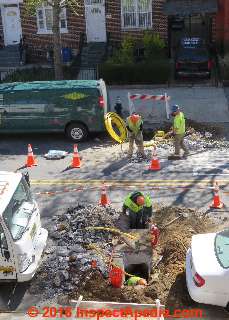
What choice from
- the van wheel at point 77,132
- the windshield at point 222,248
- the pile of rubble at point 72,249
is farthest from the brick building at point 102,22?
the windshield at point 222,248

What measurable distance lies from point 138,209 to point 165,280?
1.97 meters

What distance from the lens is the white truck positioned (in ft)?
33.4

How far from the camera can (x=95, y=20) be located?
28562 millimetres

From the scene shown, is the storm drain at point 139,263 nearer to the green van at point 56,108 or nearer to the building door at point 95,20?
the green van at point 56,108

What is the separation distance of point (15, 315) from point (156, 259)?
10.3 ft

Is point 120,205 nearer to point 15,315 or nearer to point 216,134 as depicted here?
point 15,315

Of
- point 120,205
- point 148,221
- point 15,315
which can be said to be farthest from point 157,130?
point 15,315

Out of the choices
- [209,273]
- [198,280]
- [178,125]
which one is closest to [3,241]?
[198,280]

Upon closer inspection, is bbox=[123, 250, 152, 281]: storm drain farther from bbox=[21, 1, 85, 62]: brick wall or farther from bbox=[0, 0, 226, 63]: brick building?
bbox=[21, 1, 85, 62]: brick wall

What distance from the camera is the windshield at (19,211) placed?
33.7 ft

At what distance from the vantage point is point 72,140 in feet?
61.7

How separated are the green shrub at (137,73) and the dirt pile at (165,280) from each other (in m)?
13.3

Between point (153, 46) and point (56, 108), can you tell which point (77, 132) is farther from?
point (153, 46)

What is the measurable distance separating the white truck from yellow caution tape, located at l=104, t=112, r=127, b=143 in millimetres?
7158
